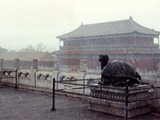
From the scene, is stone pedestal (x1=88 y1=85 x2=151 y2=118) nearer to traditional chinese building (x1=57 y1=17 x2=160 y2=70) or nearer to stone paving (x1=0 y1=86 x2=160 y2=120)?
stone paving (x1=0 y1=86 x2=160 y2=120)

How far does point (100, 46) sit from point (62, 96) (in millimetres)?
27120

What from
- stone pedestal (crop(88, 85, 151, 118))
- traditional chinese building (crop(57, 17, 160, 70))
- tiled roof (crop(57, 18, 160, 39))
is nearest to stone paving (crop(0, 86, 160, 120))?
stone pedestal (crop(88, 85, 151, 118))

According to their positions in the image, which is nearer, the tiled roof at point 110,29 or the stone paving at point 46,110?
the stone paving at point 46,110

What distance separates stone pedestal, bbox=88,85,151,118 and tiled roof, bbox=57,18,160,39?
27492 mm

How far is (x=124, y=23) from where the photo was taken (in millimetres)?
35844

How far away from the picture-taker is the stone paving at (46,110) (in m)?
5.16

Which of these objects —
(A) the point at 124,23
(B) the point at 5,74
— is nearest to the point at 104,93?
(B) the point at 5,74

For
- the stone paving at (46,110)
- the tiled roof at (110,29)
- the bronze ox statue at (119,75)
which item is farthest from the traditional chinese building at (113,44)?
the bronze ox statue at (119,75)

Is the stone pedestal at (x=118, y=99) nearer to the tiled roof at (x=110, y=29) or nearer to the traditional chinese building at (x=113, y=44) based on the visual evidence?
the traditional chinese building at (x=113, y=44)

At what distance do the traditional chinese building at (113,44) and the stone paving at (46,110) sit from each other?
24.3m

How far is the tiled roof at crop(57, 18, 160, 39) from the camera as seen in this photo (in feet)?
111

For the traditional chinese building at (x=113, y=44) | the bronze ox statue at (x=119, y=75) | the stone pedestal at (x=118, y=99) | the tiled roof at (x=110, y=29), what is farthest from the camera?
the tiled roof at (x=110, y=29)

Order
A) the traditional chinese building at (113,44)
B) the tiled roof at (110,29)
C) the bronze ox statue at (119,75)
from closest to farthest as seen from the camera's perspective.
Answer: the bronze ox statue at (119,75) < the traditional chinese building at (113,44) < the tiled roof at (110,29)

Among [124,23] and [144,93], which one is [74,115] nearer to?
[144,93]
